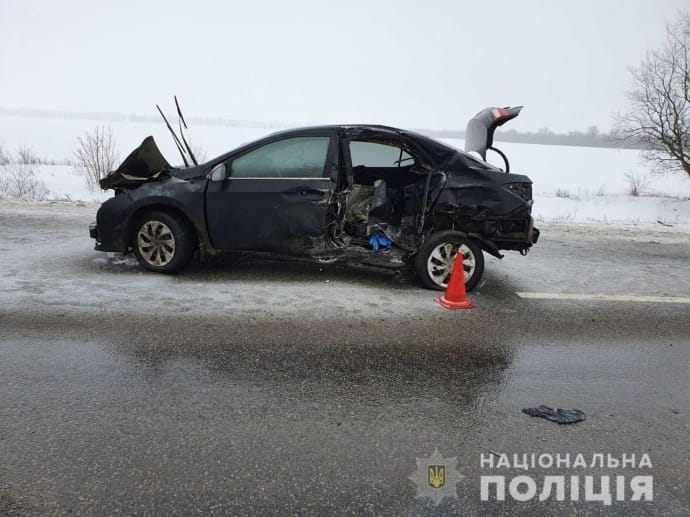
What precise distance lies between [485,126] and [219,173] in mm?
3233

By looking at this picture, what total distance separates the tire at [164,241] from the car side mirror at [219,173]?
0.62 meters

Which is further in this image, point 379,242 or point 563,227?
point 563,227

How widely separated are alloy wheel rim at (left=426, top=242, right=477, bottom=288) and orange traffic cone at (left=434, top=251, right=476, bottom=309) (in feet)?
1.19

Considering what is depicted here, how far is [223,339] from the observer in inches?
160

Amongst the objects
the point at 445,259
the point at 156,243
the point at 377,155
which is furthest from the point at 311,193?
the point at 156,243

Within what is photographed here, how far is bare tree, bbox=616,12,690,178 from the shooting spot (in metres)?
16.8

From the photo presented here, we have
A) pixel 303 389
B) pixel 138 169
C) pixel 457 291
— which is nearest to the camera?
pixel 303 389

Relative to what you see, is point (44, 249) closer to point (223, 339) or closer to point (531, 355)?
point (223, 339)

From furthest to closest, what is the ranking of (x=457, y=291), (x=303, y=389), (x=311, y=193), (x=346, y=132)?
(x=346, y=132) < (x=311, y=193) < (x=457, y=291) < (x=303, y=389)

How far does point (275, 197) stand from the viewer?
5559 mm

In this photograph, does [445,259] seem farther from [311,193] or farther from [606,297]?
[606,297]

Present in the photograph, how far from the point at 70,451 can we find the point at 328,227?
3.58 metres

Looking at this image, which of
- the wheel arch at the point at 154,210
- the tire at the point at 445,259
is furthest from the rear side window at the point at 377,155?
the wheel arch at the point at 154,210

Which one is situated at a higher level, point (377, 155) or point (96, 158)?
point (96, 158)
